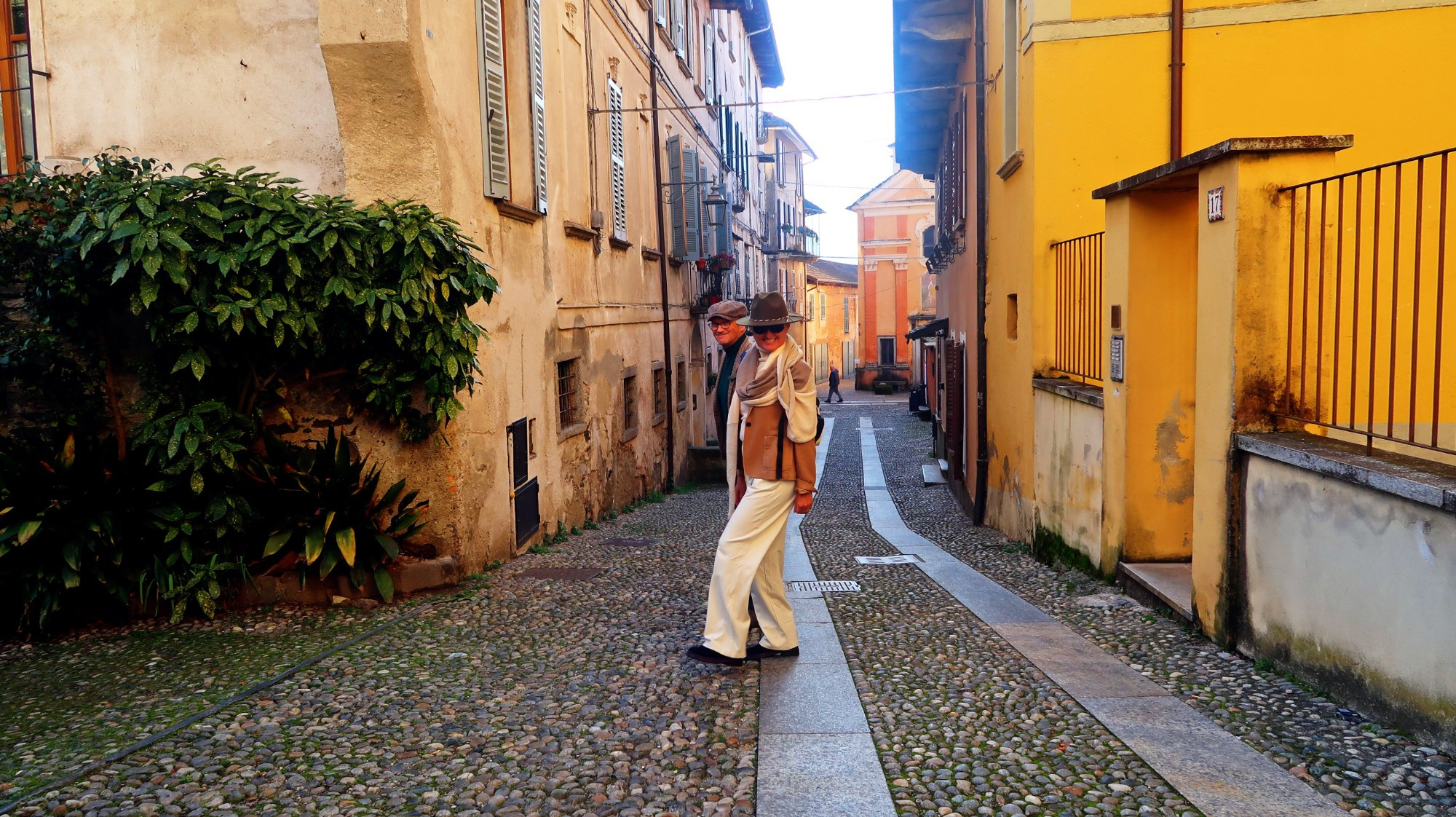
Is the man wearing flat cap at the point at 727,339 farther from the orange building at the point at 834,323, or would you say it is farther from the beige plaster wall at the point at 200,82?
the orange building at the point at 834,323

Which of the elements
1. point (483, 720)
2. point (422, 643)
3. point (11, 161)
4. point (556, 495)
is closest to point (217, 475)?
point (422, 643)

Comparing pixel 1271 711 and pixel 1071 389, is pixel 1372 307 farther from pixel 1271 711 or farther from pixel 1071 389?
pixel 1071 389

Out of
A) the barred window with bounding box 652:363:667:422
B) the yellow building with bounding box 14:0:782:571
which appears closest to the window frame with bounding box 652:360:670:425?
the barred window with bounding box 652:363:667:422

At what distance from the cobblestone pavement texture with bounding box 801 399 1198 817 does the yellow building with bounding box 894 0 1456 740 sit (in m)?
0.96

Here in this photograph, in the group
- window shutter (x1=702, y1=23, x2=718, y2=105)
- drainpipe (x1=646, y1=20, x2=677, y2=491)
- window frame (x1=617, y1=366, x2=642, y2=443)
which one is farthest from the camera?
window shutter (x1=702, y1=23, x2=718, y2=105)

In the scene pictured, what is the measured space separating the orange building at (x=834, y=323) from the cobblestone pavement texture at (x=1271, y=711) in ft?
163

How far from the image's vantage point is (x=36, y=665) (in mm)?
5188

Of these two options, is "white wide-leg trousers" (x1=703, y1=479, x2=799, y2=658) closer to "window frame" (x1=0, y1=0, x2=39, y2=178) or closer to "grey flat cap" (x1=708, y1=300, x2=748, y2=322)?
"grey flat cap" (x1=708, y1=300, x2=748, y2=322)

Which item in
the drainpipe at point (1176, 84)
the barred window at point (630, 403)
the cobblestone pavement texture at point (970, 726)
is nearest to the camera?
the cobblestone pavement texture at point (970, 726)

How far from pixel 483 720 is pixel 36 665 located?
8.61ft

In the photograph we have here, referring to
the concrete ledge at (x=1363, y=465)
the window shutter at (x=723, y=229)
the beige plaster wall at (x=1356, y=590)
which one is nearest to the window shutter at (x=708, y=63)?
the window shutter at (x=723, y=229)

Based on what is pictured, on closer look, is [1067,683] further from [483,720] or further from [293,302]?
[293,302]

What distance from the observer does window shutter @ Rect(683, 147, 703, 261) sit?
17203 millimetres

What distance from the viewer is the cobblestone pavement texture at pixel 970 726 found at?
3.21 metres
